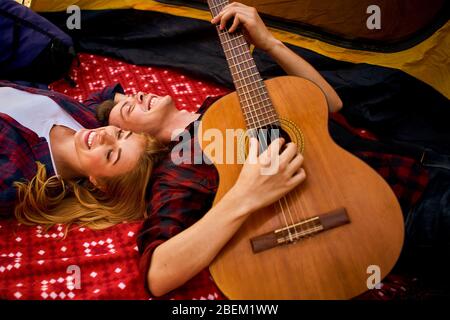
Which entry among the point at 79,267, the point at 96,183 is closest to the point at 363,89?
the point at 96,183

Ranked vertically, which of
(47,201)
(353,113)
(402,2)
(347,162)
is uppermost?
(402,2)

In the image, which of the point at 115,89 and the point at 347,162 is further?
the point at 115,89

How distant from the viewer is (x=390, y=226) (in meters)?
0.80

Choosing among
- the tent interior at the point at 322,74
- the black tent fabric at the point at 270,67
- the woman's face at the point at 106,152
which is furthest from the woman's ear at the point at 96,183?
the black tent fabric at the point at 270,67

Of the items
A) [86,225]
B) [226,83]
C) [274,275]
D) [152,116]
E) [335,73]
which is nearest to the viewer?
[274,275]

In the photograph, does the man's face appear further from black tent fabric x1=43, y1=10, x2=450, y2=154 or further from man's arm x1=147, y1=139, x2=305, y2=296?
man's arm x1=147, y1=139, x2=305, y2=296

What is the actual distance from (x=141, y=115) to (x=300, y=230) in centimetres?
73

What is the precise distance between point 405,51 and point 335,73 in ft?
0.80

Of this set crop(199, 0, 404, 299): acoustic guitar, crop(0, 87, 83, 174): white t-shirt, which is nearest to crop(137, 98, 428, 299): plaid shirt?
crop(199, 0, 404, 299): acoustic guitar

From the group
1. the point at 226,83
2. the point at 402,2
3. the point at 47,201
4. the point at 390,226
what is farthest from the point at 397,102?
the point at 47,201

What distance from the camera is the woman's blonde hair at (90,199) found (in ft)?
3.67

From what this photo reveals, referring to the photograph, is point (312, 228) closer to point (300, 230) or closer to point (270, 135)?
point (300, 230)

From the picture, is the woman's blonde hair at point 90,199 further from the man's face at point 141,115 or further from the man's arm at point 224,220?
the man's arm at point 224,220

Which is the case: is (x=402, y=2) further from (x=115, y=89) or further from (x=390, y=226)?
(x=115, y=89)
